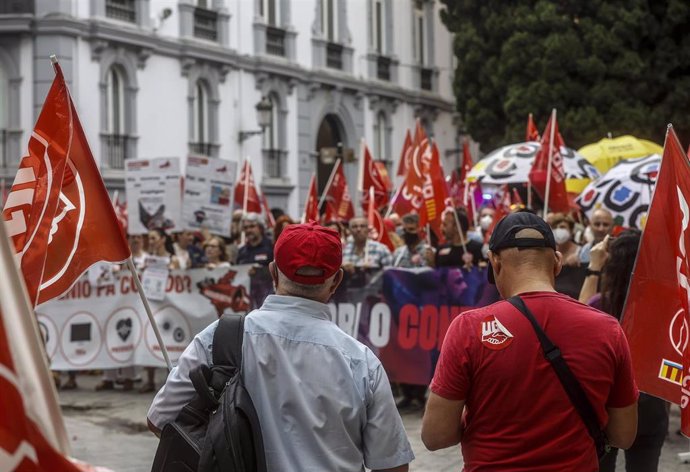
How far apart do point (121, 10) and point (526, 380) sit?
24.8 m

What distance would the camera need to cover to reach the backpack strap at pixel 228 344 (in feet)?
12.1

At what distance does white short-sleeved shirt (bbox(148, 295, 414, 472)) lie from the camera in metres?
3.64

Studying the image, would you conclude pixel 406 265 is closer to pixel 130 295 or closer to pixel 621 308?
pixel 130 295

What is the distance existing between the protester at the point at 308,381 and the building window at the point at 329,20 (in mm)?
31301

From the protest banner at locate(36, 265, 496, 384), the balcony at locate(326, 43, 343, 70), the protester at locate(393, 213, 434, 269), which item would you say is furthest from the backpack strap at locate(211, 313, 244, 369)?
the balcony at locate(326, 43, 343, 70)

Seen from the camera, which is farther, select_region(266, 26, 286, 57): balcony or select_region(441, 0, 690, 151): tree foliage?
select_region(266, 26, 286, 57): balcony

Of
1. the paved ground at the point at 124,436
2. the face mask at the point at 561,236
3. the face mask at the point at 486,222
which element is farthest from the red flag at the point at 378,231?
the face mask at the point at 561,236

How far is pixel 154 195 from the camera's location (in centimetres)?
1431

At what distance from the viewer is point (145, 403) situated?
12070 millimetres

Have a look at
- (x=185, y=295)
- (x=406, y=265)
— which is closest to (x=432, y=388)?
(x=406, y=265)

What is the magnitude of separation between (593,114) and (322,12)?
871 centimetres

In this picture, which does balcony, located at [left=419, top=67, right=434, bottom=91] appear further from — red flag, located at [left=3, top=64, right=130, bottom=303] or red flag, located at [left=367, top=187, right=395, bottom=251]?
red flag, located at [left=3, top=64, right=130, bottom=303]

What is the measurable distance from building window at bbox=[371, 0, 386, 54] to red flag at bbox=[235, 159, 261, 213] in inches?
760

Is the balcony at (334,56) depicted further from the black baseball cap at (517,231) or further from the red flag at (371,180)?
the black baseball cap at (517,231)
